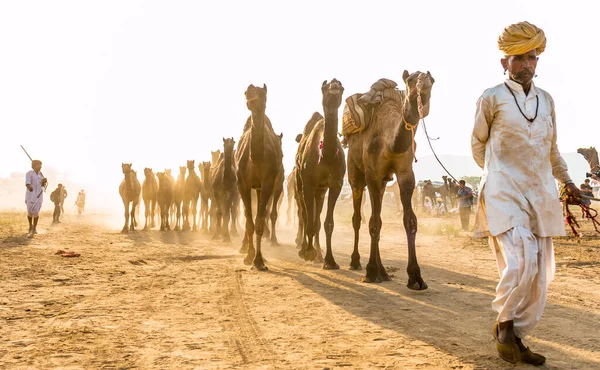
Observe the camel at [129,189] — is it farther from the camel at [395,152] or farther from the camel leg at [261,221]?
the camel at [395,152]

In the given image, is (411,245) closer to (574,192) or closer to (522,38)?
(574,192)

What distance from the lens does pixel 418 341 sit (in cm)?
445

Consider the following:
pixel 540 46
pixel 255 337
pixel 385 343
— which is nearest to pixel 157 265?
pixel 255 337

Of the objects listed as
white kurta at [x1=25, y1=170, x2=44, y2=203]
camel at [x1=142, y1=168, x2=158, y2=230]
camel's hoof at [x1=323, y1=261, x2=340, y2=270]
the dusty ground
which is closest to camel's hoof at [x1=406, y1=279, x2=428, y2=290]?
the dusty ground

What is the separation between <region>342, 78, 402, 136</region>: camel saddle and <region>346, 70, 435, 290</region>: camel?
0.07m

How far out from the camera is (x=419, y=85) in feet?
20.7

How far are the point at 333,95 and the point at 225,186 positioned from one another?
798cm

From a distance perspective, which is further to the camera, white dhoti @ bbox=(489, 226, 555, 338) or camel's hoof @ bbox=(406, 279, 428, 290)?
camel's hoof @ bbox=(406, 279, 428, 290)

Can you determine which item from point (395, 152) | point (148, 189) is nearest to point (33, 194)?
point (148, 189)

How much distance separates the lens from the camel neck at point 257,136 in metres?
9.34

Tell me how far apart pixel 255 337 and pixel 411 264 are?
3035 millimetres

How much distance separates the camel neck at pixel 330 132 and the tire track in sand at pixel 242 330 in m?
3.39

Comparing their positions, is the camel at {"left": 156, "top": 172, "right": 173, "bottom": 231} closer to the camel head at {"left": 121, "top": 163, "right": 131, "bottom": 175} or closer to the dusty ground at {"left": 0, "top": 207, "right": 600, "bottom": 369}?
the camel head at {"left": 121, "top": 163, "right": 131, "bottom": 175}

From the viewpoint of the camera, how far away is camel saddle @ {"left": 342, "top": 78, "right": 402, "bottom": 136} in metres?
8.05
